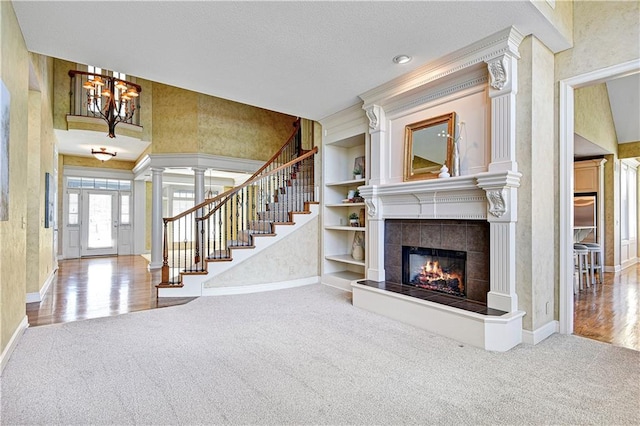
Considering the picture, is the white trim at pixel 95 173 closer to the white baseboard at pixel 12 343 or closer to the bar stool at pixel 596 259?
the white baseboard at pixel 12 343

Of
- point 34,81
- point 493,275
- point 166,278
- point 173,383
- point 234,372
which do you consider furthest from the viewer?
point 166,278

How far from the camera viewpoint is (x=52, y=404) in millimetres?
1961

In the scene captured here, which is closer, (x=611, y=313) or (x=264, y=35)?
(x=264, y=35)

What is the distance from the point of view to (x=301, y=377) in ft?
7.50

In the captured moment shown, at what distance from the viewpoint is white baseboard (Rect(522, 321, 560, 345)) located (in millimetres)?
2936

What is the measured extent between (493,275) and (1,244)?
13.2 ft

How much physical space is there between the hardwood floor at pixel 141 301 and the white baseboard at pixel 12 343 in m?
0.29

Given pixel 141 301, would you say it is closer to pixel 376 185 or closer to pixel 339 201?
pixel 339 201

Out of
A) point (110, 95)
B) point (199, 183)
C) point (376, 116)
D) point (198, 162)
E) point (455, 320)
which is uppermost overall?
point (110, 95)

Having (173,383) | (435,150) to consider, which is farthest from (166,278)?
(435,150)

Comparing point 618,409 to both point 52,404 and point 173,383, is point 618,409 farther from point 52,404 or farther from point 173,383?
point 52,404

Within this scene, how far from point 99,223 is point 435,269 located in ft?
31.6

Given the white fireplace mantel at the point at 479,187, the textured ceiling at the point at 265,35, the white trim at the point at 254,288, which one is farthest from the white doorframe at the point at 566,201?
the white trim at the point at 254,288

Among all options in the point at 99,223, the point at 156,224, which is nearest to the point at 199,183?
the point at 156,224
